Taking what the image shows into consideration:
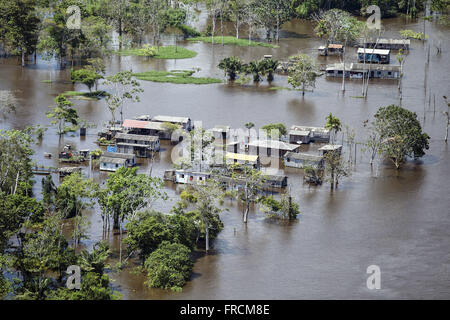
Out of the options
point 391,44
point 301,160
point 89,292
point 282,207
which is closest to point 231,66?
point 391,44

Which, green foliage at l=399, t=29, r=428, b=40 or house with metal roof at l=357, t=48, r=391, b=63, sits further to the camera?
green foliage at l=399, t=29, r=428, b=40

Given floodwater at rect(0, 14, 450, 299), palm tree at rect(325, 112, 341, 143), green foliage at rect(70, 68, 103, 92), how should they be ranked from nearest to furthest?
floodwater at rect(0, 14, 450, 299)
palm tree at rect(325, 112, 341, 143)
green foliage at rect(70, 68, 103, 92)

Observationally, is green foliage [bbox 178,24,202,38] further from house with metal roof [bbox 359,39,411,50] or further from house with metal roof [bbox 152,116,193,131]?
A: house with metal roof [bbox 152,116,193,131]

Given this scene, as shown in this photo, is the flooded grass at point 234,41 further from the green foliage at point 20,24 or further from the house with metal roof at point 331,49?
the green foliage at point 20,24

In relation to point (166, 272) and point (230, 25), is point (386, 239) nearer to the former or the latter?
point (166, 272)

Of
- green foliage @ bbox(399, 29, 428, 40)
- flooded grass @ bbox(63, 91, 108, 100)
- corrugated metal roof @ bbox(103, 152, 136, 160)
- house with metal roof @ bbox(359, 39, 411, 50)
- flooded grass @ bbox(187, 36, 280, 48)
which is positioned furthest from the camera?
flooded grass @ bbox(187, 36, 280, 48)

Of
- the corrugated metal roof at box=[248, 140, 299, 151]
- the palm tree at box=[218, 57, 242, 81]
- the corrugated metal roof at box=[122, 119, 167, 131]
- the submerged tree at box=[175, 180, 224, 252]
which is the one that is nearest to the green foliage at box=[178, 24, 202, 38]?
the palm tree at box=[218, 57, 242, 81]

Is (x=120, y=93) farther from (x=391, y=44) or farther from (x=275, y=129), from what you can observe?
(x=391, y=44)
